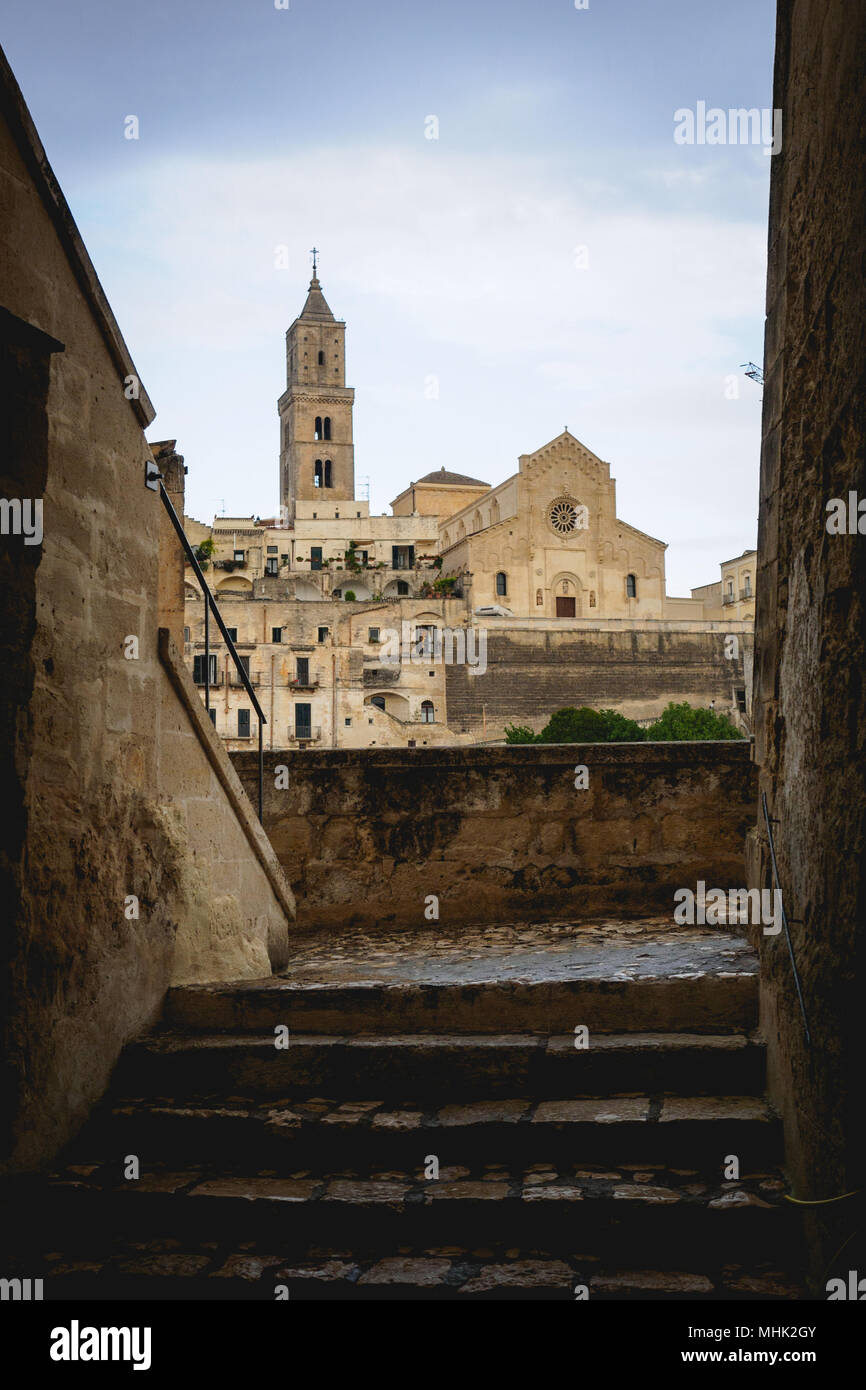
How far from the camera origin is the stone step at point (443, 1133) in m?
3.88

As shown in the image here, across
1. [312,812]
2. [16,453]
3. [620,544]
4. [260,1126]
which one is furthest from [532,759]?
[620,544]

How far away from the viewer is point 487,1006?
4695mm

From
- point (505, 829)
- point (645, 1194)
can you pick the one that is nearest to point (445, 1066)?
point (645, 1194)

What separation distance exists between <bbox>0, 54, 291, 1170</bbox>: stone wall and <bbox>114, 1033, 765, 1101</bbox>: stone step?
0.30 meters

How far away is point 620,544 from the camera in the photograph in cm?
7594

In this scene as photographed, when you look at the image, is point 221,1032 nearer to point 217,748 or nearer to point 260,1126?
point 260,1126

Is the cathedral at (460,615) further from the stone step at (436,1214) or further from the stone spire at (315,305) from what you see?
the stone step at (436,1214)

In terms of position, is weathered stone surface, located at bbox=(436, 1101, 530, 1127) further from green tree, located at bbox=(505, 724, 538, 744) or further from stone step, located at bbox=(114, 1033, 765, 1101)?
green tree, located at bbox=(505, 724, 538, 744)

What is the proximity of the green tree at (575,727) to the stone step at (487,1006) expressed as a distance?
51.6 m

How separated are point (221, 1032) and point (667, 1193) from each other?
6.50 ft

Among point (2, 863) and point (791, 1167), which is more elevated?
point (2, 863)

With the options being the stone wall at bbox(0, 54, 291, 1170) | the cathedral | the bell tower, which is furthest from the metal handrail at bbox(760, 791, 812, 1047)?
the bell tower

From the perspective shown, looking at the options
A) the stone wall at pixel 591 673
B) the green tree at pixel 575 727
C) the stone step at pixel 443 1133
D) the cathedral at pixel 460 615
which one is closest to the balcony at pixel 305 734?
the cathedral at pixel 460 615
